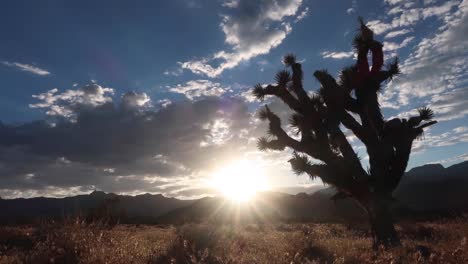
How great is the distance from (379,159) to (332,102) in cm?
252

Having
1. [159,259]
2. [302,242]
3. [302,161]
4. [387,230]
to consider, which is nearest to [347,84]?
[302,161]

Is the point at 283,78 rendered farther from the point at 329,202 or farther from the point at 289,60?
the point at 329,202

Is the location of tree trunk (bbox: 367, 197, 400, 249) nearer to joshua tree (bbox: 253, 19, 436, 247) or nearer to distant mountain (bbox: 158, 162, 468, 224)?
joshua tree (bbox: 253, 19, 436, 247)

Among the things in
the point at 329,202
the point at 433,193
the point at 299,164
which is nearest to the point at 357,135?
the point at 299,164

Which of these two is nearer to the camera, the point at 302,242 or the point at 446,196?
the point at 302,242

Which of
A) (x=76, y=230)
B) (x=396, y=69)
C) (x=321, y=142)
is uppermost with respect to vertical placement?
(x=396, y=69)

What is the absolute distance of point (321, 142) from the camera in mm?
14164

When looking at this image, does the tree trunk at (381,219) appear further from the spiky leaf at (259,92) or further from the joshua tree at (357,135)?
the spiky leaf at (259,92)

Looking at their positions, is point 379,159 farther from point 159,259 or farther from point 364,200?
point 159,259

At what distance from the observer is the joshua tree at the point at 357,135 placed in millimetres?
13344

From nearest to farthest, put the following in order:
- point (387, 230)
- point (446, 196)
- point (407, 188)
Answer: point (387, 230) < point (446, 196) < point (407, 188)

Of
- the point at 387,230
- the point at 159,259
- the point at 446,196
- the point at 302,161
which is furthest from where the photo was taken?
the point at 446,196

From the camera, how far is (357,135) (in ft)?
46.3

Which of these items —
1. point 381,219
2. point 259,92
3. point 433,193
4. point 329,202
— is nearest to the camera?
point 381,219
